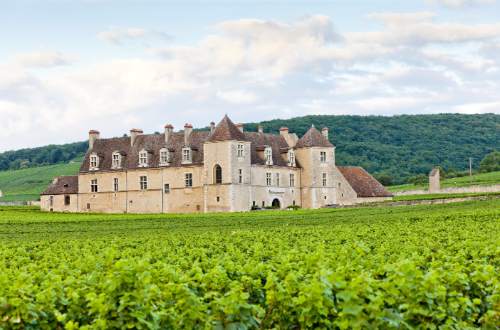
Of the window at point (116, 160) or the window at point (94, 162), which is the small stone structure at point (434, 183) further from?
the window at point (94, 162)

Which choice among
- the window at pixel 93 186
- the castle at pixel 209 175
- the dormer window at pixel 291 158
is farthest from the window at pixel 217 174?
the window at pixel 93 186

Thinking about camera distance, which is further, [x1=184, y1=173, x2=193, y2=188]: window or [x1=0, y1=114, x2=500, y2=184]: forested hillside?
[x1=0, y1=114, x2=500, y2=184]: forested hillside

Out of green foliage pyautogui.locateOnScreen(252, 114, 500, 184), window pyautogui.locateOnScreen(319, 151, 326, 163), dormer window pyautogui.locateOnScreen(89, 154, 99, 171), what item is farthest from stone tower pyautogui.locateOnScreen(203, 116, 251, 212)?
green foliage pyautogui.locateOnScreen(252, 114, 500, 184)

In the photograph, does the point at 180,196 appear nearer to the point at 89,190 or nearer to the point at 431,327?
the point at 89,190

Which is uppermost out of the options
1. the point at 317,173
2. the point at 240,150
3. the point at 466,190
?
the point at 240,150

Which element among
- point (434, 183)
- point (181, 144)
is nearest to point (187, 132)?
point (181, 144)

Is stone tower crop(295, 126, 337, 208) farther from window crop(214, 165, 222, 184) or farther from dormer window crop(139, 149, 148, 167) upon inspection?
dormer window crop(139, 149, 148, 167)

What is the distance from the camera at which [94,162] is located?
9388cm

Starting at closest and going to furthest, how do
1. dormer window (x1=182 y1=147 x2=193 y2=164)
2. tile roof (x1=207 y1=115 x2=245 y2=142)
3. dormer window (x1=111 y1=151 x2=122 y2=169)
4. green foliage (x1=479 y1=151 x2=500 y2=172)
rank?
tile roof (x1=207 y1=115 x2=245 y2=142) → dormer window (x1=182 y1=147 x2=193 y2=164) → dormer window (x1=111 y1=151 x2=122 y2=169) → green foliage (x1=479 y1=151 x2=500 y2=172)

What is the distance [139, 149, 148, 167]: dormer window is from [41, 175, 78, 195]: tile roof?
399 inches

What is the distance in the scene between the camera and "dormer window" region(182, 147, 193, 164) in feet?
283

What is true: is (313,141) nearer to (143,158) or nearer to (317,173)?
(317,173)

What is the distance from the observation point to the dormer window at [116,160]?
9170 centimetres

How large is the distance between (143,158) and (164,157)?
2.95m
